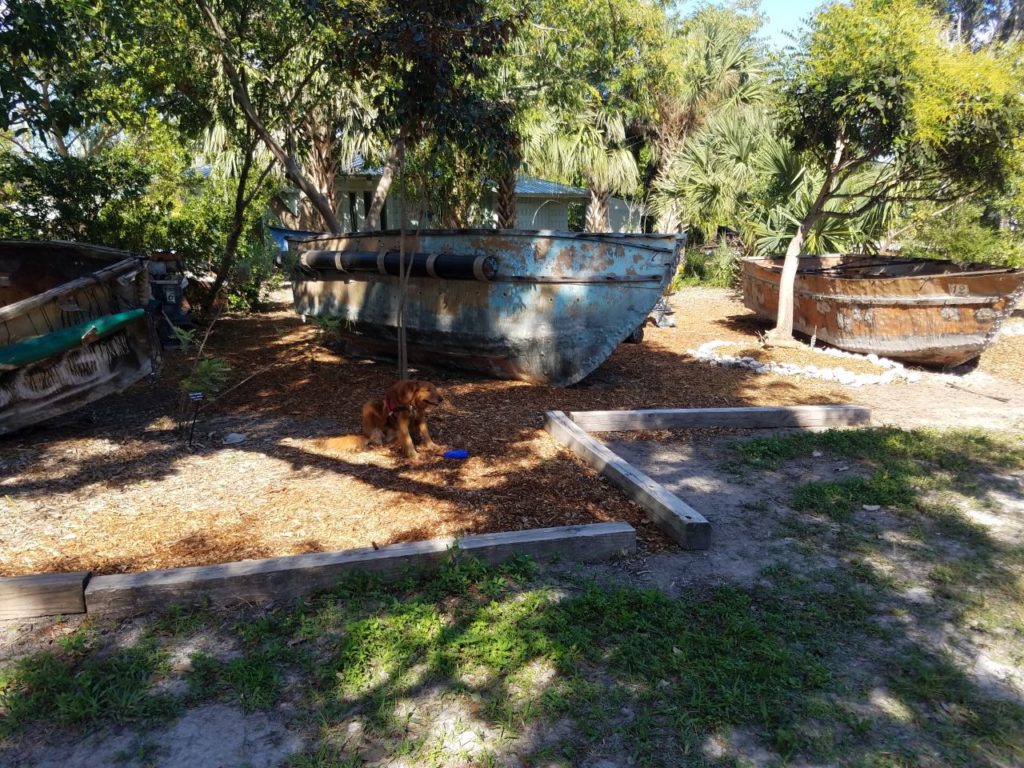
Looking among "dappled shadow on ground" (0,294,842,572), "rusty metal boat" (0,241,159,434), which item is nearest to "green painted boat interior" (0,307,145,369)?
"rusty metal boat" (0,241,159,434)

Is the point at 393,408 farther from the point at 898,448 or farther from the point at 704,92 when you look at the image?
the point at 704,92

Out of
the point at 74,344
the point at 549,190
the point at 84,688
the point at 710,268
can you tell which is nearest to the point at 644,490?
the point at 84,688

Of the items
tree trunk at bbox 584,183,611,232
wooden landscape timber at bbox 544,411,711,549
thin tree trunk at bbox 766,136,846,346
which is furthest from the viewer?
tree trunk at bbox 584,183,611,232

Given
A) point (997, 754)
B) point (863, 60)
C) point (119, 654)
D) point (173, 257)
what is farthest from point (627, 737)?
point (173, 257)

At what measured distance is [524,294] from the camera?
6.46m

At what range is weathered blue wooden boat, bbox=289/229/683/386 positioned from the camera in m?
6.38

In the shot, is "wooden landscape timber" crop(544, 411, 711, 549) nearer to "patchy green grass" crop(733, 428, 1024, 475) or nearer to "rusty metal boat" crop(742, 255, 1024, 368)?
"patchy green grass" crop(733, 428, 1024, 475)

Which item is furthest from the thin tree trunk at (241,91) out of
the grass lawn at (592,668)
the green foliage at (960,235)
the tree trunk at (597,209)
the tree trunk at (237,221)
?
the tree trunk at (597,209)

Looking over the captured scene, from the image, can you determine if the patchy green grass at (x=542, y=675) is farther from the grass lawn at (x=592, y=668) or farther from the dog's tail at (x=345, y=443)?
the dog's tail at (x=345, y=443)

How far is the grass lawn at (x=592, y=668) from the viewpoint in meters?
2.17

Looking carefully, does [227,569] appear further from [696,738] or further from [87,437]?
[87,437]

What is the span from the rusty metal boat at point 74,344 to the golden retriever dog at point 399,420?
193 cm

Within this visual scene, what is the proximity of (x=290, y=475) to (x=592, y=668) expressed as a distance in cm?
267

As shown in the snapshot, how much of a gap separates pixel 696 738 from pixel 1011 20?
39412mm
